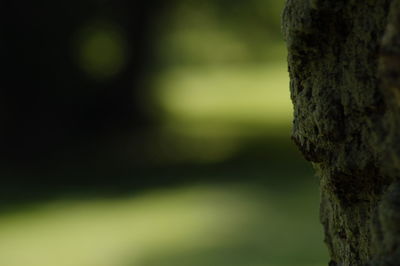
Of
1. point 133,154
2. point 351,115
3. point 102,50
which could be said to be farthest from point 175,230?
point 351,115

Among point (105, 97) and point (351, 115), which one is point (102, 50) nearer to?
point (105, 97)

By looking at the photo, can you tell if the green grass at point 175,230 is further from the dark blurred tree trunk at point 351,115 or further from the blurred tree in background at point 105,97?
the dark blurred tree trunk at point 351,115

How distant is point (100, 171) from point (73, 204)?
1.12 m

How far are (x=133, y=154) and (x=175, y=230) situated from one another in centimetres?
253

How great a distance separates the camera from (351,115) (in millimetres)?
1213

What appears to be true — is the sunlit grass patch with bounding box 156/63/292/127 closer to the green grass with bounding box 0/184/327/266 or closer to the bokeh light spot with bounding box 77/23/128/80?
the bokeh light spot with bounding box 77/23/128/80

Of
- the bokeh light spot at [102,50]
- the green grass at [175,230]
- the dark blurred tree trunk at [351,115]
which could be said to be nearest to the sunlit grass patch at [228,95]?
the bokeh light spot at [102,50]

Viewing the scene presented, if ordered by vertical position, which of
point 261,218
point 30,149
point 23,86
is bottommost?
point 261,218

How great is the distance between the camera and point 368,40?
1196 millimetres

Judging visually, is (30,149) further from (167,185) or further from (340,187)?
(340,187)

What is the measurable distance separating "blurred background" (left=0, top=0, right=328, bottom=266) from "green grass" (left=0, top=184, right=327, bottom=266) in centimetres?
1

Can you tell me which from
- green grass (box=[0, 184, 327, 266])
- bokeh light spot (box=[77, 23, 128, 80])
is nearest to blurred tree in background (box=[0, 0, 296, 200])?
bokeh light spot (box=[77, 23, 128, 80])

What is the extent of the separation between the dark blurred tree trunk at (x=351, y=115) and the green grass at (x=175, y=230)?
4.36 metres

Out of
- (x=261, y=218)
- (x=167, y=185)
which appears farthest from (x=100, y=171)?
(x=261, y=218)
